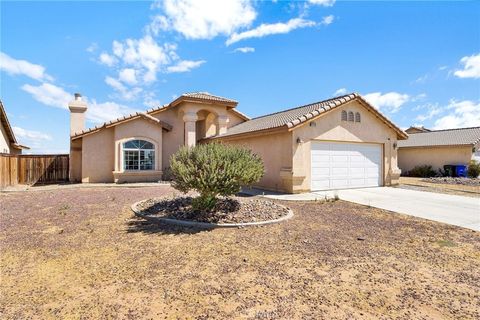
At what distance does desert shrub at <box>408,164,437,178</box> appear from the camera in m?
25.4

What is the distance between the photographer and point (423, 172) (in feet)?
84.8

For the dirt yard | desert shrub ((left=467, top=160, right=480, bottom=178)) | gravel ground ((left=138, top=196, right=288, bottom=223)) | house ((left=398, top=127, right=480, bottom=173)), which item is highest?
house ((left=398, top=127, right=480, bottom=173))

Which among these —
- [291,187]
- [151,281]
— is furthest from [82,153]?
[151,281]

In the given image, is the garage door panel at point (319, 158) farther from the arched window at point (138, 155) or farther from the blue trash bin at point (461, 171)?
the blue trash bin at point (461, 171)

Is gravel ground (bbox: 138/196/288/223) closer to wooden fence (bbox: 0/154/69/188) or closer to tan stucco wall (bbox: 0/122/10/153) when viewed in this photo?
wooden fence (bbox: 0/154/69/188)

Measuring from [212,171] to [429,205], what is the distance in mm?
8637

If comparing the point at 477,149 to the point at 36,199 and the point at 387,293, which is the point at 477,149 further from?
the point at 36,199

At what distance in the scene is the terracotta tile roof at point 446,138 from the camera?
24.7 m

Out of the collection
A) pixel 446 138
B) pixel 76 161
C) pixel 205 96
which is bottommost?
pixel 76 161

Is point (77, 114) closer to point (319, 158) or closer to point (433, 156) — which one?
point (319, 158)

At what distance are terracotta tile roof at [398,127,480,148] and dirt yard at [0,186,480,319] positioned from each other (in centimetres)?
2333

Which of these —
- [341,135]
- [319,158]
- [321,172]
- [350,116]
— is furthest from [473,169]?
[319,158]

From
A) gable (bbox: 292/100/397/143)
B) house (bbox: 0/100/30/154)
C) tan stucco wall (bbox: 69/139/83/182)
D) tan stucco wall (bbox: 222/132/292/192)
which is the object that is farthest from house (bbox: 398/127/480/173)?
house (bbox: 0/100/30/154)

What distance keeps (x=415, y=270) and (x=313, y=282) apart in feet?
6.35
